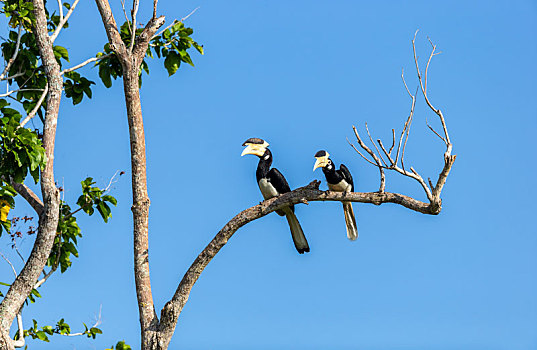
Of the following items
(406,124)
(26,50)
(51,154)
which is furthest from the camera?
(26,50)

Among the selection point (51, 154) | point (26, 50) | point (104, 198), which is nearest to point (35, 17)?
point (26, 50)

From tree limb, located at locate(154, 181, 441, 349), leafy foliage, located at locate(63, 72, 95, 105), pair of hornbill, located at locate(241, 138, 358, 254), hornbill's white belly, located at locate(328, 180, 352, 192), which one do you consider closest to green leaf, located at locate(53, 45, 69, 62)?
leafy foliage, located at locate(63, 72, 95, 105)

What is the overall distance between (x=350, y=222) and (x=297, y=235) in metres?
0.54

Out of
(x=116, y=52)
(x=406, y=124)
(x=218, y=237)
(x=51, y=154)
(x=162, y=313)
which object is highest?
(x=116, y=52)

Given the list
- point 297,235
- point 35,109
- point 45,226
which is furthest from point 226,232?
point 35,109

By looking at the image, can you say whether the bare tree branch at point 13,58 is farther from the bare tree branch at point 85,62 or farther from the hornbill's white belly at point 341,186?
the hornbill's white belly at point 341,186

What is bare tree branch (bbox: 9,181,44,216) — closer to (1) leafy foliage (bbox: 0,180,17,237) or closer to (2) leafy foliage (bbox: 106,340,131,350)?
(1) leafy foliage (bbox: 0,180,17,237)

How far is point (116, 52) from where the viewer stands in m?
6.76

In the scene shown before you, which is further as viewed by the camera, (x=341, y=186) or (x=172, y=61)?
(x=172, y=61)

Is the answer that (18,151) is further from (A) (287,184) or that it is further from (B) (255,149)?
(A) (287,184)

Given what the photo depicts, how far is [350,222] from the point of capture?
6.61m

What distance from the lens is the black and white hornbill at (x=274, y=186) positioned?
6512mm

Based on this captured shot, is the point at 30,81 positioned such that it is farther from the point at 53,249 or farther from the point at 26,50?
the point at 53,249

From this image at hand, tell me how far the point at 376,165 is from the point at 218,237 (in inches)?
61.7
